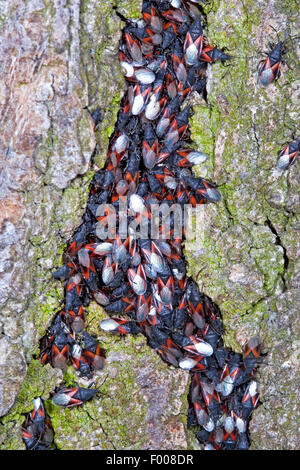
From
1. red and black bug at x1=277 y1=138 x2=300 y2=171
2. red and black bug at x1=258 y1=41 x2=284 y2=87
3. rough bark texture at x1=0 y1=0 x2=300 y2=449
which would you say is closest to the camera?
rough bark texture at x1=0 y1=0 x2=300 y2=449

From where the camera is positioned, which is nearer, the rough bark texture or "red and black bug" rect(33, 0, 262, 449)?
the rough bark texture

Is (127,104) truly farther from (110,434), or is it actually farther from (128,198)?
(110,434)

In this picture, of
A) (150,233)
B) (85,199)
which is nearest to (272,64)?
(150,233)

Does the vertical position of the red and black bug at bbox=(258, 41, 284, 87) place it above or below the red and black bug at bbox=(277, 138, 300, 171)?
above

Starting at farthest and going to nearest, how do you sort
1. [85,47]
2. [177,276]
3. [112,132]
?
[177,276] < [112,132] < [85,47]

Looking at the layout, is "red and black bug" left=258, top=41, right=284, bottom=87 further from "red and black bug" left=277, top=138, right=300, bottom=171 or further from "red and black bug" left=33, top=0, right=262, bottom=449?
"red and black bug" left=277, top=138, right=300, bottom=171

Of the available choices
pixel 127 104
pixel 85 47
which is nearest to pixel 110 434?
pixel 127 104

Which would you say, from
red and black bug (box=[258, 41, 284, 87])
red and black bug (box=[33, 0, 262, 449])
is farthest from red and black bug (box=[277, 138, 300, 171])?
red and black bug (box=[258, 41, 284, 87])

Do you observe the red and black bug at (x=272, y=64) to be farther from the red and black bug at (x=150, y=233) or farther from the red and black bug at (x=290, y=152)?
the red and black bug at (x=290, y=152)
